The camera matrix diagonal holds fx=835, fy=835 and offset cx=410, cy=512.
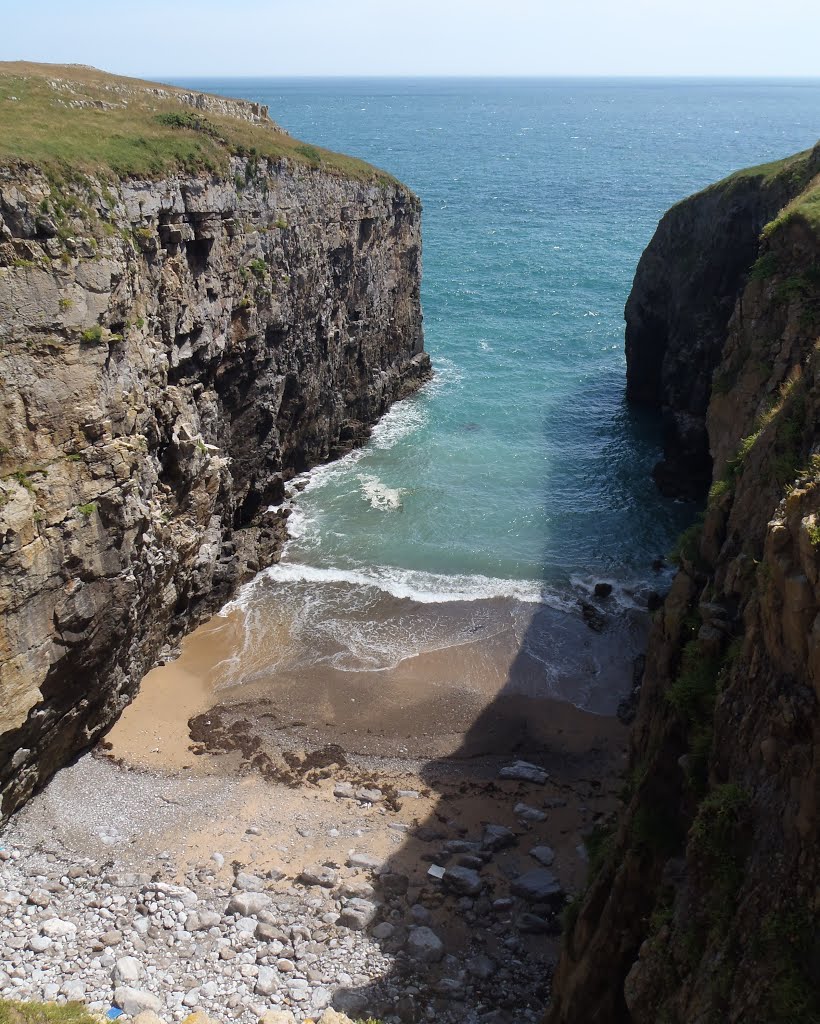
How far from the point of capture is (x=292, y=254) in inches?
1464

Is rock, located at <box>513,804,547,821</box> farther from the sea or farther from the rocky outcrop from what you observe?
the rocky outcrop

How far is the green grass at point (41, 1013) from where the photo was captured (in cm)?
1361

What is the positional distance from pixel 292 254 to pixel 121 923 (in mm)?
27970

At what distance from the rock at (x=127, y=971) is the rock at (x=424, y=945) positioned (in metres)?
5.50

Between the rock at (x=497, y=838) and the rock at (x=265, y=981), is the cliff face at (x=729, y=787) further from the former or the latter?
the rock at (x=265, y=981)

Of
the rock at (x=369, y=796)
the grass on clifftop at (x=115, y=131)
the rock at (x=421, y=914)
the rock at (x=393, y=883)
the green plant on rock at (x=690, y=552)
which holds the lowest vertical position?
the rock at (x=369, y=796)

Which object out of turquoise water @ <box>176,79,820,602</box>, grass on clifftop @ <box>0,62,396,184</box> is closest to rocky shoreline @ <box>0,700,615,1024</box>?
turquoise water @ <box>176,79,820,602</box>

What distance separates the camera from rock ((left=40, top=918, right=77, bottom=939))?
17531 mm

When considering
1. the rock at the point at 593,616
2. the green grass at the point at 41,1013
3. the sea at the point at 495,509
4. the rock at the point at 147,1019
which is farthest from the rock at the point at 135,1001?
the rock at the point at 593,616

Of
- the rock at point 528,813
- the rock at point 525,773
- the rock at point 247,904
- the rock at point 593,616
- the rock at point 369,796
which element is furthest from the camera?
the rock at point 593,616

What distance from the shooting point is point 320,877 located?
771 inches

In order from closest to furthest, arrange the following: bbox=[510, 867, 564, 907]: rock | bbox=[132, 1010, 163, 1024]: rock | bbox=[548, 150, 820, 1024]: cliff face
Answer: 1. bbox=[548, 150, 820, 1024]: cliff face
2. bbox=[132, 1010, 163, 1024]: rock
3. bbox=[510, 867, 564, 907]: rock

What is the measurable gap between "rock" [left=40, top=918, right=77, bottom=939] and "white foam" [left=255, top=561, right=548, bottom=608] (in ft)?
53.7

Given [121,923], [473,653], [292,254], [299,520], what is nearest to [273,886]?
[121,923]
